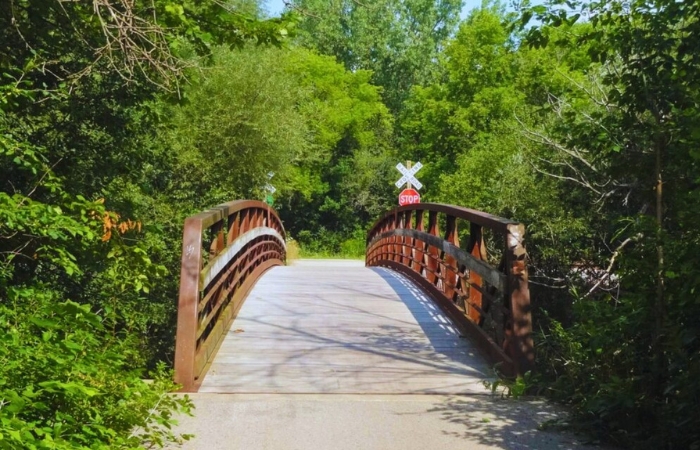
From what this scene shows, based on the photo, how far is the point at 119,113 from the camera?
8.51 metres

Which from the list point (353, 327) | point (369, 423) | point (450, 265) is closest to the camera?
point (369, 423)

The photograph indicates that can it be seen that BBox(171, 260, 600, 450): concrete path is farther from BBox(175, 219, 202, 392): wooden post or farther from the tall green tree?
the tall green tree

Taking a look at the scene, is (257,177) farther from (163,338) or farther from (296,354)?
(296,354)

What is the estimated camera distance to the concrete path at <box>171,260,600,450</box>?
14.8 ft

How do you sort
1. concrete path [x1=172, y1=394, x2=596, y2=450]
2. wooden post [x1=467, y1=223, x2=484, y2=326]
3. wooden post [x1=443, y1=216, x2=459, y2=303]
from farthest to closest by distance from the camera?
→ wooden post [x1=443, y1=216, x2=459, y2=303], wooden post [x1=467, y1=223, x2=484, y2=326], concrete path [x1=172, y1=394, x2=596, y2=450]

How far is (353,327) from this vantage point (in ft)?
26.1

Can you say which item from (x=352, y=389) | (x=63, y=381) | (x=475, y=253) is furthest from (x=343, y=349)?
(x=63, y=381)

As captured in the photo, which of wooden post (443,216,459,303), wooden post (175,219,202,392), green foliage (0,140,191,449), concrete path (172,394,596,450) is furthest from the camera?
wooden post (443,216,459,303)

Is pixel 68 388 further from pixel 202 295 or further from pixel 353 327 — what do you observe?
pixel 353 327

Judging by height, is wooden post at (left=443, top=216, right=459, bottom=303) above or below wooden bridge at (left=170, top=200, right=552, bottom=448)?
above

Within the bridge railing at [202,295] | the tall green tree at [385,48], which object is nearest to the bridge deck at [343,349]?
the bridge railing at [202,295]

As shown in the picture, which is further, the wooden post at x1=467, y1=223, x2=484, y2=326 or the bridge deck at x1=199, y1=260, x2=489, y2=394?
the wooden post at x1=467, y1=223, x2=484, y2=326

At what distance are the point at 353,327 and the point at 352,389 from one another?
2.24 m

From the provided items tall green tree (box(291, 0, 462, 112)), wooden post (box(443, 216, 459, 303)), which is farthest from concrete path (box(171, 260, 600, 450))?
tall green tree (box(291, 0, 462, 112))
